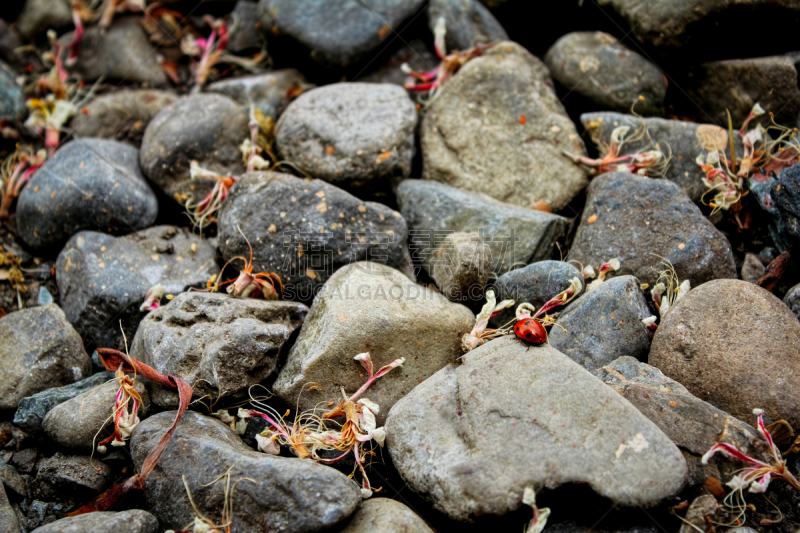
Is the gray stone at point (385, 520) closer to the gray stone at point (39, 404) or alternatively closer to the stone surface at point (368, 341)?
the stone surface at point (368, 341)

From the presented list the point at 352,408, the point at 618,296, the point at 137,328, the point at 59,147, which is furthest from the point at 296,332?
the point at 59,147

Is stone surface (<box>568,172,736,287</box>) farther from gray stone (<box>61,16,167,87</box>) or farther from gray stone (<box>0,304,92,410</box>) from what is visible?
gray stone (<box>61,16,167,87</box>)

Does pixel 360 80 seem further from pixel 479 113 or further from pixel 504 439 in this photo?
pixel 504 439

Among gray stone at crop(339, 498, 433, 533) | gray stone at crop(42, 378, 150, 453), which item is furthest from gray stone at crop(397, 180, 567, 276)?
gray stone at crop(42, 378, 150, 453)

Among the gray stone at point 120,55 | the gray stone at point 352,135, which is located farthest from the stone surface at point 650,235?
the gray stone at point 120,55

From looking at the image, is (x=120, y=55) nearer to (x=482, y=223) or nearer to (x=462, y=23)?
(x=462, y=23)
